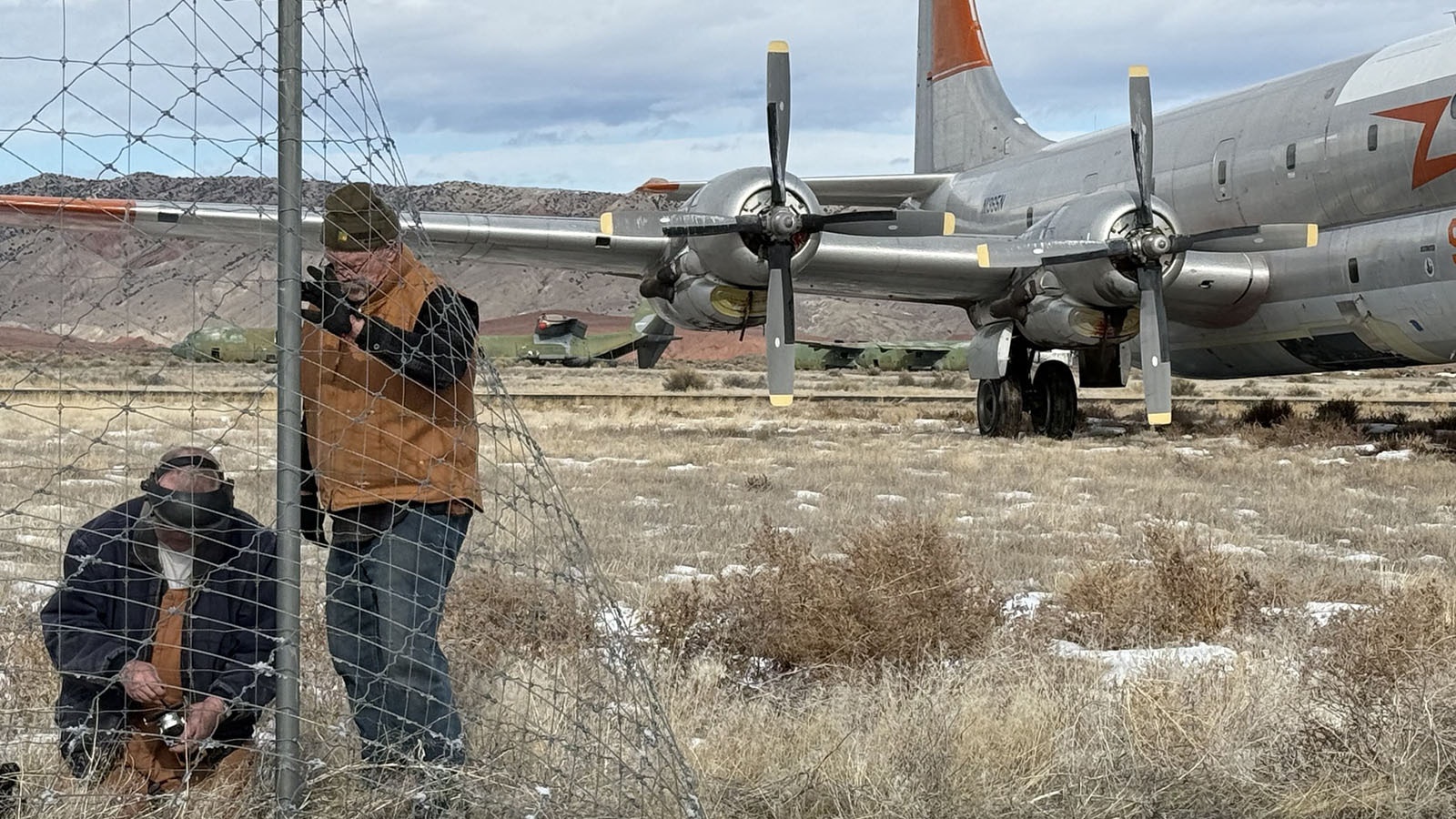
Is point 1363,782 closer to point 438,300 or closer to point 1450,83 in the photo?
point 438,300

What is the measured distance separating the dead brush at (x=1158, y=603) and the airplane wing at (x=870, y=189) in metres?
14.1

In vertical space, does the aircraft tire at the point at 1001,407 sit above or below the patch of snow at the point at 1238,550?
above

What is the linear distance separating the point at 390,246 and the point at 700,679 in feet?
7.42

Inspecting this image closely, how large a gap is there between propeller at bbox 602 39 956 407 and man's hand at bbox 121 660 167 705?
12.4m

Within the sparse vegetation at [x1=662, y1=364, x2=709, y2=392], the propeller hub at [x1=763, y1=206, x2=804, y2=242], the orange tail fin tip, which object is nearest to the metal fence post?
the propeller hub at [x1=763, y1=206, x2=804, y2=242]

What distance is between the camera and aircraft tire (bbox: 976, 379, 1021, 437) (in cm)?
1941

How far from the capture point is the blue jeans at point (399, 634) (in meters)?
3.88

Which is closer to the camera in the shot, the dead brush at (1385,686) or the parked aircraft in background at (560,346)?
the dead brush at (1385,686)

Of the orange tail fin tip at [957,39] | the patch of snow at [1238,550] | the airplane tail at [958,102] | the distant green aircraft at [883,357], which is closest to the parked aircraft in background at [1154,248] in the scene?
the airplane tail at [958,102]

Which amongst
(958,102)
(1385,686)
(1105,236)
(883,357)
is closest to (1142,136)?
(1105,236)

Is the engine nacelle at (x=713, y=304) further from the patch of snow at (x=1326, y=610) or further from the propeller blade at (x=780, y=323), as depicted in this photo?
the patch of snow at (x=1326, y=610)

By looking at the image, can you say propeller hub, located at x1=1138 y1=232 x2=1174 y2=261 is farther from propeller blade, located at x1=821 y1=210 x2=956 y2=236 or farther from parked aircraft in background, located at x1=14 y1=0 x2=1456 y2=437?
propeller blade, located at x1=821 y1=210 x2=956 y2=236

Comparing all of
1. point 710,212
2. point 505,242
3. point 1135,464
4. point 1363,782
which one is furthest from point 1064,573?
point 505,242

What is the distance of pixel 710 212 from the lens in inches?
656
